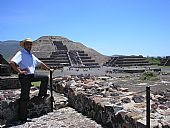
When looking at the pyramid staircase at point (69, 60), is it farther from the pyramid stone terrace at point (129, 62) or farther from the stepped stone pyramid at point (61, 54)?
the pyramid stone terrace at point (129, 62)

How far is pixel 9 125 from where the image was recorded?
18.1ft

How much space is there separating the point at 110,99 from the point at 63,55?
49529mm

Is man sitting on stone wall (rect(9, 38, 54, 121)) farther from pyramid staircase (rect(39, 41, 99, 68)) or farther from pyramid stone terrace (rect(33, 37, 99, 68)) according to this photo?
pyramid staircase (rect(39, 41, 99, 68))

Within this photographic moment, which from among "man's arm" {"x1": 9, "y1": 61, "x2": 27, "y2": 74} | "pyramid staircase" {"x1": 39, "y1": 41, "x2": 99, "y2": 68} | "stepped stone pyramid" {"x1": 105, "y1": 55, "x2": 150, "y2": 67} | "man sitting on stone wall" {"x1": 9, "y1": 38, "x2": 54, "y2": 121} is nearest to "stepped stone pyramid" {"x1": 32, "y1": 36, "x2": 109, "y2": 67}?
"pyramid staircase" {"x1": 39, "y1": 41, "x2": 99, "y2": 68}

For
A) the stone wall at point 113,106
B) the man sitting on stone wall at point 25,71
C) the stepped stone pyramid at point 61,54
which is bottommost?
the stone wall at point 113,106

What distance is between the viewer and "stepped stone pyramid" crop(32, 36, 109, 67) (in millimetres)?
51119

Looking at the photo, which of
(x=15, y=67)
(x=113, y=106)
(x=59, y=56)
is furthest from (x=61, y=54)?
(x=113, y=106)

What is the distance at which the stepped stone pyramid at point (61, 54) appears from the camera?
168ft

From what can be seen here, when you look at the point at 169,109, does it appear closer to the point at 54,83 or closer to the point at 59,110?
the point at 59,110

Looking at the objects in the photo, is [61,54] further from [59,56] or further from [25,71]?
[25,71]

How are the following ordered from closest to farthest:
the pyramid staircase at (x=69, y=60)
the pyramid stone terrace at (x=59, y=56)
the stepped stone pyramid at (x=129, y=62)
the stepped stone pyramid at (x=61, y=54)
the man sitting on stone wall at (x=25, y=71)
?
the man sitting on stone wall at (x=25, y=71), the pyramid staircase at (x=69, y=60), the pyramid stone terrace at (x=59, y=56), the stepped stone pyramid at (x=129, y=62), the stepped stone pyramid at (x=61, y=54)

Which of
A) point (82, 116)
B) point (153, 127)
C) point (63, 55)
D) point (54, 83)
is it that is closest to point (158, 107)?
point (153, 127)

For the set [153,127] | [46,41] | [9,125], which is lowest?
[9,125]

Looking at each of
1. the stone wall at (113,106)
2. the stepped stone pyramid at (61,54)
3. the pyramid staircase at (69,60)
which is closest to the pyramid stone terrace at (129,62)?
the stepped stone pyramid at (61,54)
